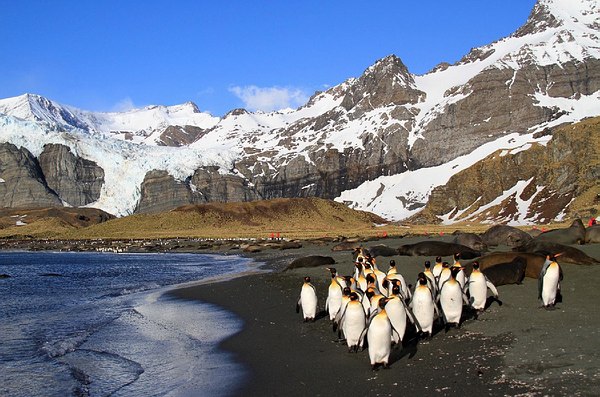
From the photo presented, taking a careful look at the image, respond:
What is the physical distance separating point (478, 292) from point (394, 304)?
336cm

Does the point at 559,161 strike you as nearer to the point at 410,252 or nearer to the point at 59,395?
the point at 410,252

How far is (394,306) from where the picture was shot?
1197cm

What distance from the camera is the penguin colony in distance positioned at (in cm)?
1095

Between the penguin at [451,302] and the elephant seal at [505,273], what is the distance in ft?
14.8

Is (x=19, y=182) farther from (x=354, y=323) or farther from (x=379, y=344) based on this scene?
(x=379, y=344)

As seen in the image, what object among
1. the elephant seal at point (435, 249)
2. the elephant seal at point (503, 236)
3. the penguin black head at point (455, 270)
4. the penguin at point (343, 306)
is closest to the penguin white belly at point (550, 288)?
the penguin black head at point (455, 270)

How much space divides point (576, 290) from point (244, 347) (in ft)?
30.2

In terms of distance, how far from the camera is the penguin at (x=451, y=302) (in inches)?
522

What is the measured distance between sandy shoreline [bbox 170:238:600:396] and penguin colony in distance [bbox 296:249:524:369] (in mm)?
324

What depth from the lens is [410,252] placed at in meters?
33.0

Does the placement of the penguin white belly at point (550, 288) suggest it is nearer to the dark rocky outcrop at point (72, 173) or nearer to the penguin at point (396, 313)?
the penguin at point (396, 313)

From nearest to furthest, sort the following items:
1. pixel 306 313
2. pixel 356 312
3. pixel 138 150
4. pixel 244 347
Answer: pixel 356 312
pixel 244 347
pixel 306 313
pixel 138 150

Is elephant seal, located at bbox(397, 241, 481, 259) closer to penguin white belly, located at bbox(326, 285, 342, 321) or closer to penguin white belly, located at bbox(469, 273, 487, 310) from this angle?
penguin white belly, located at bbox(469, 273, 487, 310)

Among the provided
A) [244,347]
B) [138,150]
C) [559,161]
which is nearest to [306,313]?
[244,347]
